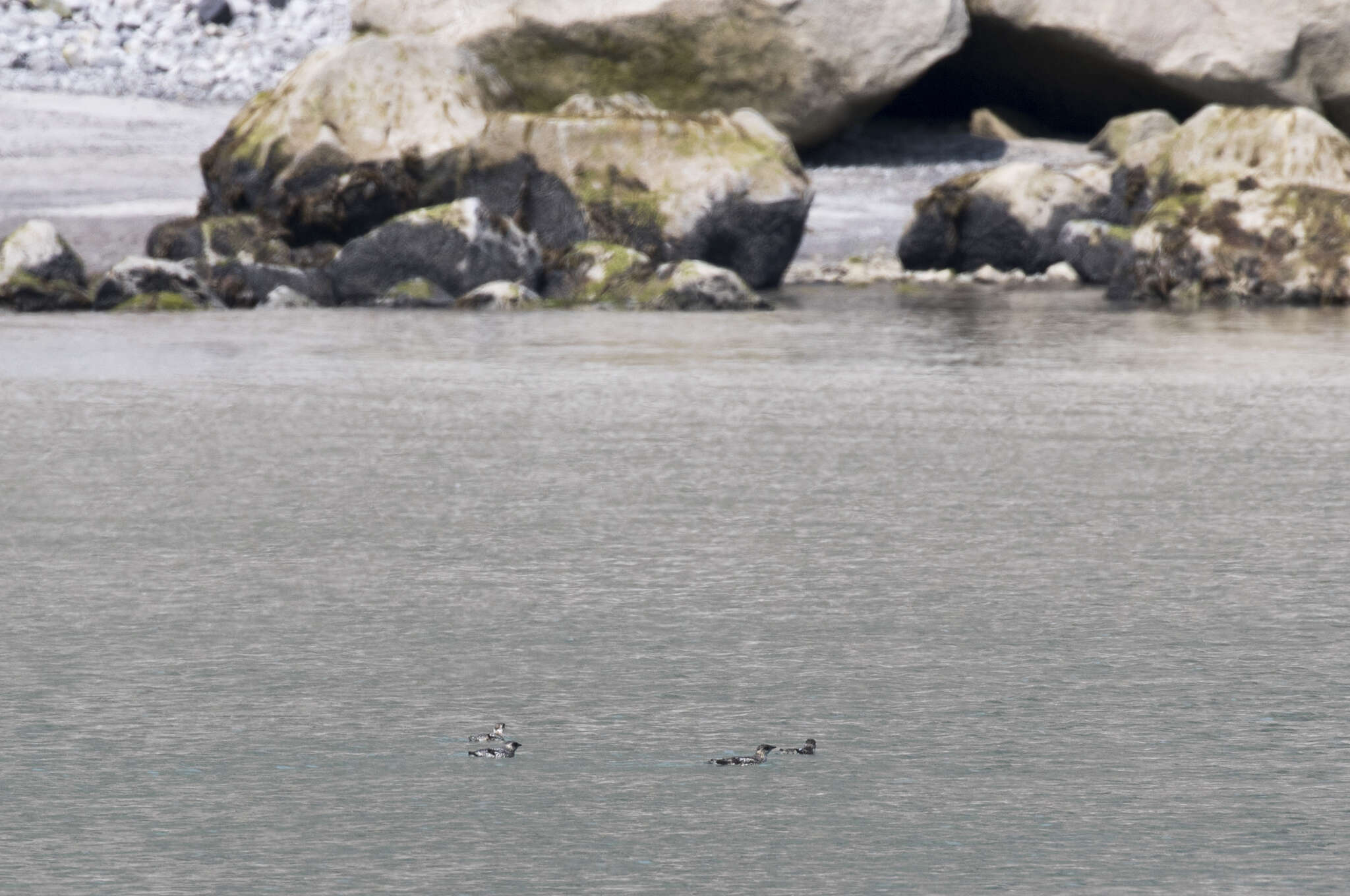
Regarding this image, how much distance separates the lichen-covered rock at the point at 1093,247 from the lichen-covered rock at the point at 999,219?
251 millimetres

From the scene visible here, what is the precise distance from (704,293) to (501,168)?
504cm

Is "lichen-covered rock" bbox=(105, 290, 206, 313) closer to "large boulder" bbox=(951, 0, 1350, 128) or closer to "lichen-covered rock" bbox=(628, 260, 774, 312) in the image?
"lichen-covered rock" bbox=(628, 260, 774, 312)

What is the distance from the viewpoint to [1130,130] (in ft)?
106

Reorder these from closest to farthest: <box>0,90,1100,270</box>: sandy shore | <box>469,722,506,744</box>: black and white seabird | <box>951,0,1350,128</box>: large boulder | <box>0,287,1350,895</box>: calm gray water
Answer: <box>0,287,1350,895</box>: calm gray water, <box>469,722,506,744</box>: black and white seabird, <box>0,90,1100,270</box>: sandy shore, <box>951,0,1350,128</box>: large boulder

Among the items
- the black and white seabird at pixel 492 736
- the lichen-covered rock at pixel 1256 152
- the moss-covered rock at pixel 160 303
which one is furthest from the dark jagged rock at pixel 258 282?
the black and white seabird at pixel 492 736

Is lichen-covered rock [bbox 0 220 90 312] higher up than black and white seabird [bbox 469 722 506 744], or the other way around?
black and white seabird [bbox 469 722 506 744]

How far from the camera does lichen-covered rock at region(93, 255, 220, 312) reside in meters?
20.7

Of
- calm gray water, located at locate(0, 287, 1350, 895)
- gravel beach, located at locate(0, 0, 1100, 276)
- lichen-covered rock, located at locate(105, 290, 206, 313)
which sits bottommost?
gravel beach, located at locate(0, 0, 1100, 276)

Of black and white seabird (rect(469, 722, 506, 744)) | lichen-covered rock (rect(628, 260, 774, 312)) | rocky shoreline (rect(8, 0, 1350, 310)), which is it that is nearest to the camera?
black and white seabird (rect(469, 722, 506, 744))

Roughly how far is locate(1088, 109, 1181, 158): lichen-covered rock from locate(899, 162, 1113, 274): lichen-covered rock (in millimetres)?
5564

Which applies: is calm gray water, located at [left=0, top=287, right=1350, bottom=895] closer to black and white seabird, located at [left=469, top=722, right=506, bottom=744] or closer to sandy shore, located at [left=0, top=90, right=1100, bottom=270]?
black and white seabird, located at [left=469, top=722, right=506, bottom=744]

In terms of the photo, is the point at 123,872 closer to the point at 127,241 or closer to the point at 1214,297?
the point at 1214,297

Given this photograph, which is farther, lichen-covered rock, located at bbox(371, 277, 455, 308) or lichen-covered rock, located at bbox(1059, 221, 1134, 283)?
lichen-covered rock, located at bbox(1059, 221, 1134, 283)

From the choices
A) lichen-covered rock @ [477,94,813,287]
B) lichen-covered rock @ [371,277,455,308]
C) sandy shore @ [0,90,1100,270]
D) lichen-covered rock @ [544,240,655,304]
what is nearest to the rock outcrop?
lichen-covered rock @ [477,94,813,287]
